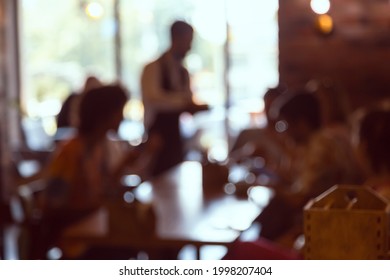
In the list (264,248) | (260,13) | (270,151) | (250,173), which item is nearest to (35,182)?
(250,173)

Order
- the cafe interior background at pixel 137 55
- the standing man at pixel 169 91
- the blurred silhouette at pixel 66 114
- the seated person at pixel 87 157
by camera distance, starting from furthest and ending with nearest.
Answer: the cafe interior background at pixel 137 55, the blurred silhouette at pixel 66 114, the standing man at pixel 169 91, the seated person at pixel 87 157

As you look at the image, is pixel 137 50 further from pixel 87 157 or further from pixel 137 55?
pixel 87 157

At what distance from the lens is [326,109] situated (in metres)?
3.48

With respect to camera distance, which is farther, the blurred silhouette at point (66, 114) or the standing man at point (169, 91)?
the blurred silhouette at point (66, 114)

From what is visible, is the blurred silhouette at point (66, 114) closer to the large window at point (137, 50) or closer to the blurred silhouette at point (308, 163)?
the large window at point (137, 50)

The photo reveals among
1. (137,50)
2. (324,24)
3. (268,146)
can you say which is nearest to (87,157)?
(268,146)

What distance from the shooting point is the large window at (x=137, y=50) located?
263 inches

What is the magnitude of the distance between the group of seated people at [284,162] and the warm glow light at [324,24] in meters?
2.18

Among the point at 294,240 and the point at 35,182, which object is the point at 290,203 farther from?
the point at 35,182

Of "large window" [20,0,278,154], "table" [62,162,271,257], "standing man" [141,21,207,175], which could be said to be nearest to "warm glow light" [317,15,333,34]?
"large window" [20,0,278,154]

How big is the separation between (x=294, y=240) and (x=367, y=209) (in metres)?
1.11

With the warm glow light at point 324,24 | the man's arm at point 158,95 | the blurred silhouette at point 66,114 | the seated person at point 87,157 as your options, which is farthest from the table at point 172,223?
the warm glow light at point 324,24

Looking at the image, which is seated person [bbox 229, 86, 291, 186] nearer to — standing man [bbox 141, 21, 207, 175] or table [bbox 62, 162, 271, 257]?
standing man [bbox 141, 21, 207, 175]

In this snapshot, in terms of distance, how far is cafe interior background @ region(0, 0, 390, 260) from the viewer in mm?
6473
